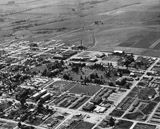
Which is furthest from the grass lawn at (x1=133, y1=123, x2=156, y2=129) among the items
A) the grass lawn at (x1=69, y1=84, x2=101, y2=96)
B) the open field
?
the open field

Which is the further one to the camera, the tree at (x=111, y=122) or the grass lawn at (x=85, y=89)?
the grass lawn at (x=85, y=89)

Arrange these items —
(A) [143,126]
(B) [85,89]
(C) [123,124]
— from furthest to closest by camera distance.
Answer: (B) [85,89] < (C) [123,124] < (A) [143,126]

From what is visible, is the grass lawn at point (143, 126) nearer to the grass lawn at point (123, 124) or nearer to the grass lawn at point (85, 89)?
the grass lawn at point (123, 124)

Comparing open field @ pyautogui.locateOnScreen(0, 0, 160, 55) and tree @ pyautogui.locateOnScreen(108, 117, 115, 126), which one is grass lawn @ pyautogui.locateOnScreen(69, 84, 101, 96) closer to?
tree @ pyautogui.locateOnScreen(108, 117, 115, 126)

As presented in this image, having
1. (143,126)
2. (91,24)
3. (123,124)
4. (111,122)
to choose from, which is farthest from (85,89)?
Answer: (91,24)

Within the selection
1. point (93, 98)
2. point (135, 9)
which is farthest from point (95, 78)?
point (135, 9)

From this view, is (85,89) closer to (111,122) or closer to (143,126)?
(111,122)

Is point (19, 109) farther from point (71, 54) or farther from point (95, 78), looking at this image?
point (71, 54)

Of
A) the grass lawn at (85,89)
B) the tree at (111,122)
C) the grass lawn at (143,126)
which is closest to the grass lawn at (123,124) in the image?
the tree at (111,122)

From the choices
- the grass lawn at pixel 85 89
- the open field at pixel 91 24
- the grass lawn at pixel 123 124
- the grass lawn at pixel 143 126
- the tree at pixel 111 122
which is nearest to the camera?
the grass lawn at pixel 143 126
